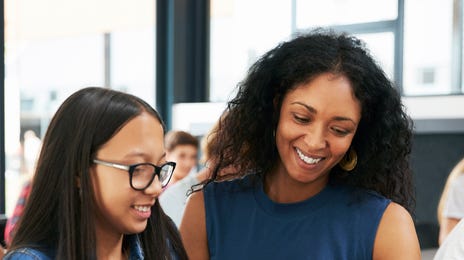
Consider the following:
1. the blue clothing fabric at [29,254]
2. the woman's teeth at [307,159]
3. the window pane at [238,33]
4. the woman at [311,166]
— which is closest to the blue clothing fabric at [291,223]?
the woman at [311,166]

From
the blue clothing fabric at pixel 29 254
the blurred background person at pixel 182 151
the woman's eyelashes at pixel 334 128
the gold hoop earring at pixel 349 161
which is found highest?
the woman's eyelashes at pixel 334 128

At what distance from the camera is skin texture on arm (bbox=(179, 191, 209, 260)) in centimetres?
141

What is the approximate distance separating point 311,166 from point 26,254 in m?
0.52

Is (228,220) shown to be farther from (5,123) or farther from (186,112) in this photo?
(186,112)

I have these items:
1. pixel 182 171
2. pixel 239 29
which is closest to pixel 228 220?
pixel 182 171

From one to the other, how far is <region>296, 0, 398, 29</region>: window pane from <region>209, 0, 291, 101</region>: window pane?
0.11 m

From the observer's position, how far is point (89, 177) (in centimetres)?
109

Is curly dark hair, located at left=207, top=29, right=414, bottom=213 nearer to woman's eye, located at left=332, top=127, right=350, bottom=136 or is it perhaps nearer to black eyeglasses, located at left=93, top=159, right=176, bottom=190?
woman's eye, located at left=332, top=127, right=350, bottom=136

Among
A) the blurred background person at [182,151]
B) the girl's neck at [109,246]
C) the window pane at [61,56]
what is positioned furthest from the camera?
the window pane at [61,56]

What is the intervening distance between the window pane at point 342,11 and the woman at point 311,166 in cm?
289

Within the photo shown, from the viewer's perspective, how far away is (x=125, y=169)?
1.08m

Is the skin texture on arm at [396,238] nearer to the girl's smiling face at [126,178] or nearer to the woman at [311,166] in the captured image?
the woman at [311,166]

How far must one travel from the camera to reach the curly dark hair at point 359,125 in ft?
4.27

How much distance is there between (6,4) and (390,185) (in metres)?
3.27
